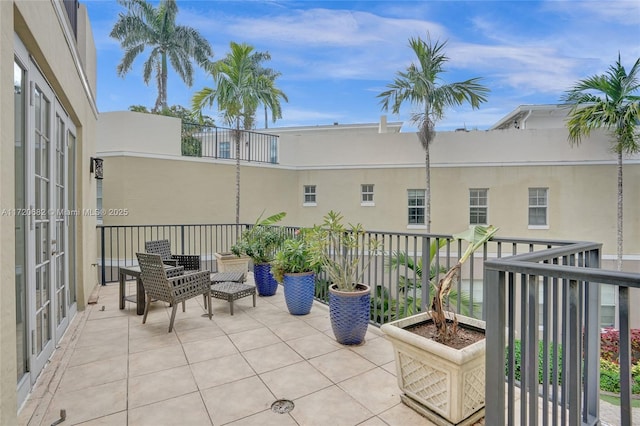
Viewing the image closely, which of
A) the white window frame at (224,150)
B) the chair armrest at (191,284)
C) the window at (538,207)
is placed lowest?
the chair armrest at (191,284)

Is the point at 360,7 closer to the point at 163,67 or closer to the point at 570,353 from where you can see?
the point at 570,353

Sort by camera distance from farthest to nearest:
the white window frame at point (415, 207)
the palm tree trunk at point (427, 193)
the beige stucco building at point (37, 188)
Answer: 1. the white window frame at point (415, 207)
2. the palm tree trunk at point (427, 193)
3. the beige stucco building at point (37, 188)

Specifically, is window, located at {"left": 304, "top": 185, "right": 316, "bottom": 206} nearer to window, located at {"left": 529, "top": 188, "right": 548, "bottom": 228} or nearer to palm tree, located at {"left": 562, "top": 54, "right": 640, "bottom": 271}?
window, located at {"left": 529, "top": 188, "right": 548, "bottom": 228}

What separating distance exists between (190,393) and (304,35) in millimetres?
9403

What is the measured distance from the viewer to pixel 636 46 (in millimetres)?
8688

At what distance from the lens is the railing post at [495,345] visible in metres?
1.45

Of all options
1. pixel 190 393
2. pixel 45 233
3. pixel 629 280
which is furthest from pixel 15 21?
pixel 629 280

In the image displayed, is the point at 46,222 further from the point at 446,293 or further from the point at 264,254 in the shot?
the point at 446,293

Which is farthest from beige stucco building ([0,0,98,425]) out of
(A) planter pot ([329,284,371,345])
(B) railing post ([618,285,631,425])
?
(B) railing post ([618,285,631,425])

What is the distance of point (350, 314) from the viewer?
317cm

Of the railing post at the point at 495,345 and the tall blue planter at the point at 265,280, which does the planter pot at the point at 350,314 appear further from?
the tall blue planter at the point at 265,280

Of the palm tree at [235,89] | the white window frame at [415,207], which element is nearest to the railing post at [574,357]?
the palm tree at [235,89]

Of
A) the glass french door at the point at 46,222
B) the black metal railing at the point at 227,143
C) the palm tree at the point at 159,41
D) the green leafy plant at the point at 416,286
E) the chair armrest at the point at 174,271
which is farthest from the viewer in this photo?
the palm tree at the point at 159,41

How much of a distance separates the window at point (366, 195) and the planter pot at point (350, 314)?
8.19m
